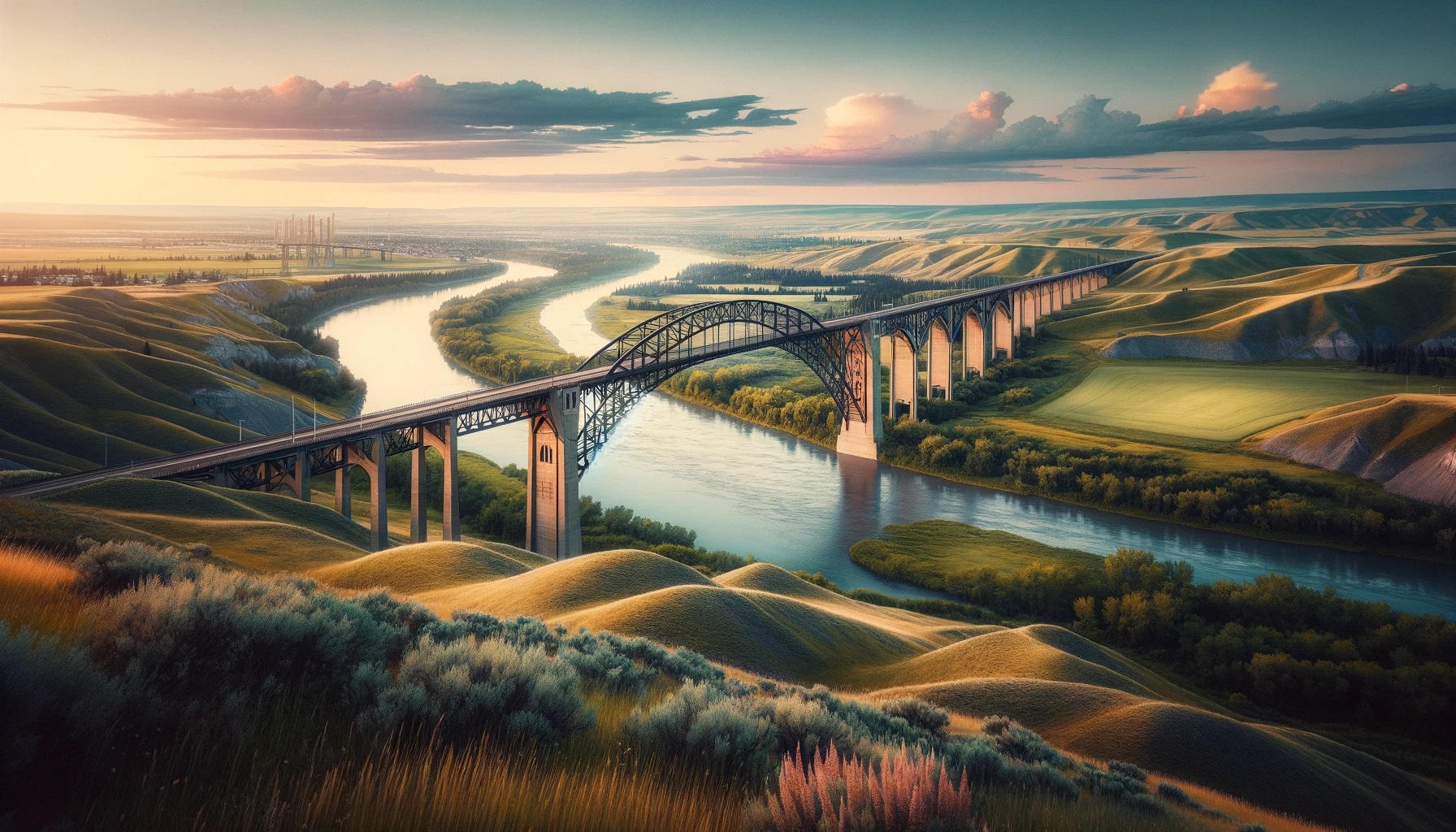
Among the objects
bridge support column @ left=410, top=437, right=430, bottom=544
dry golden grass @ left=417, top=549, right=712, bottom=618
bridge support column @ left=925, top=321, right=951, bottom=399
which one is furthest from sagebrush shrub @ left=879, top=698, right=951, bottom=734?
bridge support column @ left=925, top=321, right=951, bottom=399

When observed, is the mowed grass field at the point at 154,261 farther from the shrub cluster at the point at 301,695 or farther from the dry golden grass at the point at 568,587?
the shrub cluster at the point at 301,695

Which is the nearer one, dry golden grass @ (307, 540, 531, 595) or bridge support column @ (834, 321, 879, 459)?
dry golden grass @ (307, 540, 531, 595)

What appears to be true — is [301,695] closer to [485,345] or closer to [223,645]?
[223,645]

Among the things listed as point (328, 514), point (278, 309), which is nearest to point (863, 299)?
point (278, 309)

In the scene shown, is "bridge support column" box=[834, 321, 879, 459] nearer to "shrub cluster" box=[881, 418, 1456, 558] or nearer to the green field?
"shrub cluster" box=[881, 418, 1456, 558]

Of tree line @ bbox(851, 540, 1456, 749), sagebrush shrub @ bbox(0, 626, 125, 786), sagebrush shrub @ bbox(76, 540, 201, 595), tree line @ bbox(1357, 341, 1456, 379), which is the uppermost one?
sagebrush shrub @ bbox(0, 626, 125, 786)

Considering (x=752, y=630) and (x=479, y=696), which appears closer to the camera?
(x=479, y=696)

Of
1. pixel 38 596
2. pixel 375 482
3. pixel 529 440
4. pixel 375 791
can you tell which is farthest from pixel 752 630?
pixel 529 440
